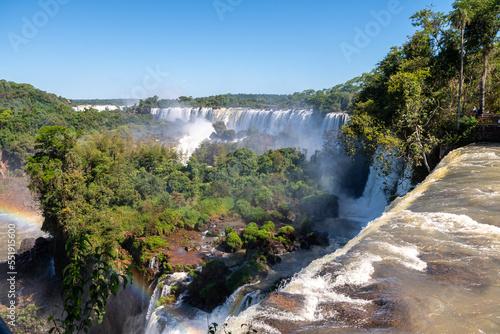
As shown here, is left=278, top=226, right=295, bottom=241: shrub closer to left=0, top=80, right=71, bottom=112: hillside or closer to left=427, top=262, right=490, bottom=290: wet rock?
left=427, top=262, right=490, bottom=290: wet rock

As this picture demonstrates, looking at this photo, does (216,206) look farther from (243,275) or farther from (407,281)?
(407,281)

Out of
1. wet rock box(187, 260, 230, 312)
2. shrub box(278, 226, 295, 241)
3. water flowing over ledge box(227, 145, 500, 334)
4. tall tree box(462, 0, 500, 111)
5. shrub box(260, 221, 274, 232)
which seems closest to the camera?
water flowing over ledge box(227, 145, 500, 334)

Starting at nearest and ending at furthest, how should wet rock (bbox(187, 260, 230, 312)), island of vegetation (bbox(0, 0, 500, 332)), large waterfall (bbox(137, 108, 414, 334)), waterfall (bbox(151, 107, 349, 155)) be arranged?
large waterfall (bbox(137, 108, 414, 334)), wet rock (bbox(187, 260, 230, 312)), island of vegetation (bbox(0, 0, 500, 332)), waterfall (bbox(151, 107, 349, 155))

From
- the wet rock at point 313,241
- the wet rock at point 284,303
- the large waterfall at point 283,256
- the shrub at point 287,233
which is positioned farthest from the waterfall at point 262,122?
the wet rock at point 284,303

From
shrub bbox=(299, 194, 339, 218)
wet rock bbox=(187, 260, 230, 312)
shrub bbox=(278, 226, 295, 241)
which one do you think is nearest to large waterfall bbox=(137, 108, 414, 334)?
wet rock bbox=(187, 260, 230, 312)

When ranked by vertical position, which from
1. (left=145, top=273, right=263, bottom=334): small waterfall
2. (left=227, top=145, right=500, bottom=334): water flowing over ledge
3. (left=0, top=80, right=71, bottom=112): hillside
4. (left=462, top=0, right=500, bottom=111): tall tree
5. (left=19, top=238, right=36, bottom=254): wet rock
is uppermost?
(left=462, top=0, right=500, bottom=111): tall tree

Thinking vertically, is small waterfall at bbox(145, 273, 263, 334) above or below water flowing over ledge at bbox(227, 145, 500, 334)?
below

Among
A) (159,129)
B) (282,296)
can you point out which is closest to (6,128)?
(159,129)

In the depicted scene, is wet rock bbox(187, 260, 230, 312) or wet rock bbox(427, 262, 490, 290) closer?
wet rock bbox(427, 262, 490, 290)
